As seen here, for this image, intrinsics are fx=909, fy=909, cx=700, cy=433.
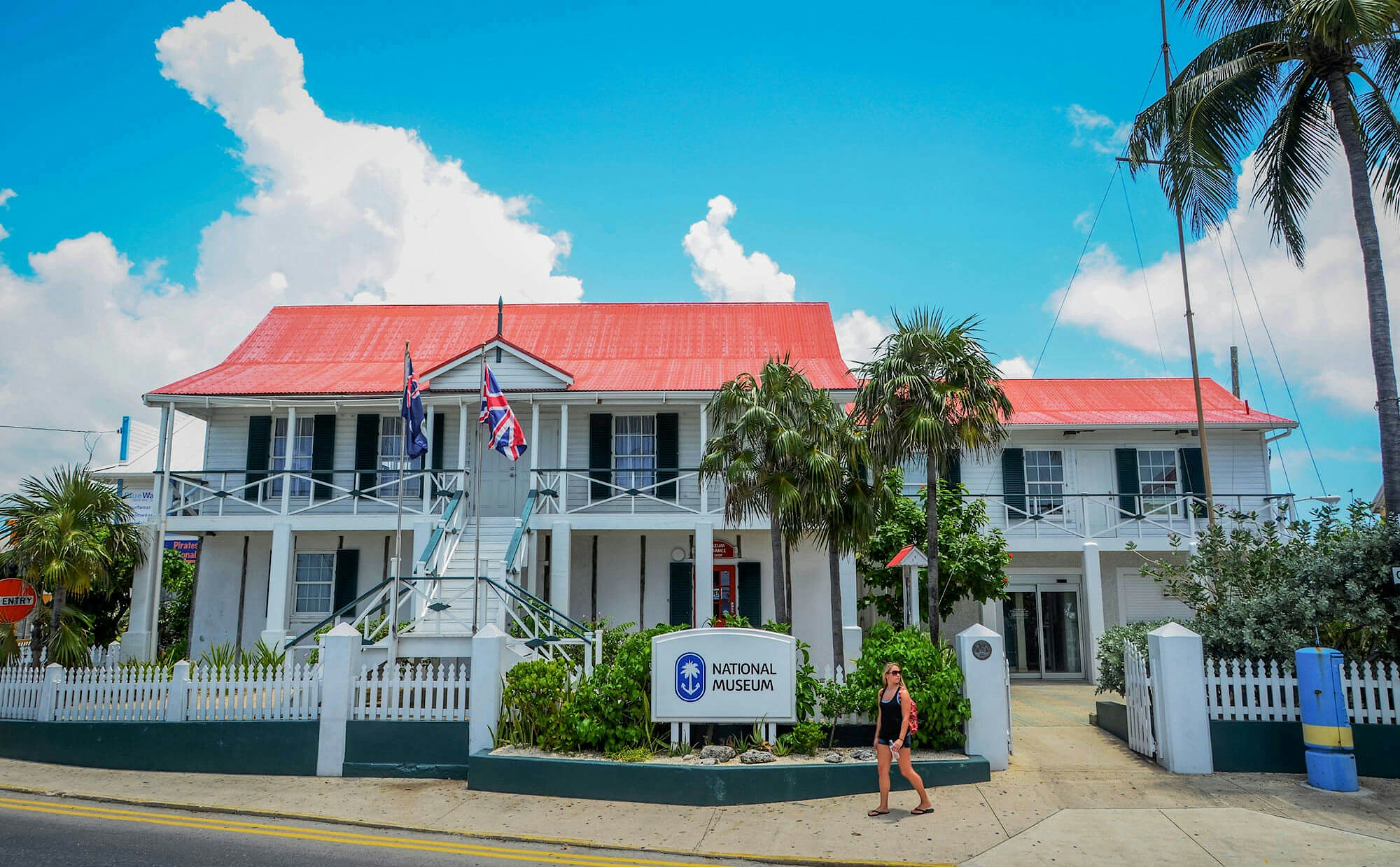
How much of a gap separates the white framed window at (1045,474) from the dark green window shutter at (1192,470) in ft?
8.51

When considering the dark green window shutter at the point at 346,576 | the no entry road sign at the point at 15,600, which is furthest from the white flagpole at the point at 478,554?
the no entry road sign at the point at 15,600

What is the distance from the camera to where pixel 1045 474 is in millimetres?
20203

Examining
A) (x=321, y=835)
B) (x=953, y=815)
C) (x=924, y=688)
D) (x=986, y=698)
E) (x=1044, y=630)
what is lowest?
(x=321, y=835)

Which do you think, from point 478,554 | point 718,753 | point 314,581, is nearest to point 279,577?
point 314,581

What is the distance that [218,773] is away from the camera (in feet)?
33.2

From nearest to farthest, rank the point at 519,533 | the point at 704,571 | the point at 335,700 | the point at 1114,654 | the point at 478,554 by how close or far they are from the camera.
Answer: the point at 335,700
the point at 1114,654
the point at 478,554
the point at 519,533
the point at 704,571

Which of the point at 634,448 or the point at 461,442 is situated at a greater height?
the point at 634,448

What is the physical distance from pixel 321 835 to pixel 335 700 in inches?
86.0

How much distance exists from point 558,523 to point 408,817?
8.24m

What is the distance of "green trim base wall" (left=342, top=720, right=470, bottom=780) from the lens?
9.88 meters

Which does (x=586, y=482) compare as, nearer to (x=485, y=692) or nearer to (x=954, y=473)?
(x=954, y=473)

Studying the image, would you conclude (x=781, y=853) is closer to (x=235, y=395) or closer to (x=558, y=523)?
(x=558, y=523)

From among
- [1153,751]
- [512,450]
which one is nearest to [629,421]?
[512,450]

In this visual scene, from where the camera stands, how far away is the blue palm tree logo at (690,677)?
31.2 feet
